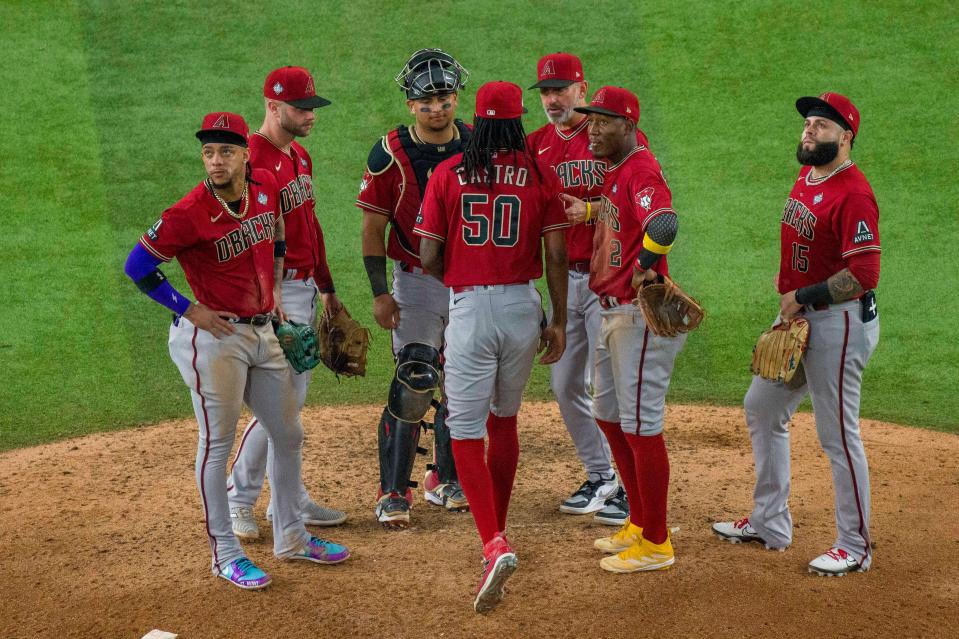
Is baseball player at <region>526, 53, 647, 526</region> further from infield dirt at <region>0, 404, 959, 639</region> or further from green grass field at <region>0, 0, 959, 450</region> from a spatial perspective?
green grass field at <region>0, 0, 959, 450</region>

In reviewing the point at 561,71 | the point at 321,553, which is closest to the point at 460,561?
the point at 321,553

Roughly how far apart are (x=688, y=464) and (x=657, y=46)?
622cm

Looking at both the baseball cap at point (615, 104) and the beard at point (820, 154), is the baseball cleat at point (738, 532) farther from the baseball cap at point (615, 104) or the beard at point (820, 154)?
the baseball cap at point (615, 104)

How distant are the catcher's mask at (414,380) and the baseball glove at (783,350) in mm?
1500

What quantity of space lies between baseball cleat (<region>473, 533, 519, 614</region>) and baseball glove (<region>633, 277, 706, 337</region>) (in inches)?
42.1

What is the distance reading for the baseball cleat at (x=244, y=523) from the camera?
206 inches

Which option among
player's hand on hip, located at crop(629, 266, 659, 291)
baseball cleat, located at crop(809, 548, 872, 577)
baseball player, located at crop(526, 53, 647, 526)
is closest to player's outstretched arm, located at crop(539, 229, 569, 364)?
player's hand on hip, located at crop(629, 266, 659, 291)

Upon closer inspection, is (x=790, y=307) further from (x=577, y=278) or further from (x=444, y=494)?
(x=444, y=494)

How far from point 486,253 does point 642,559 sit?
1.42 meters

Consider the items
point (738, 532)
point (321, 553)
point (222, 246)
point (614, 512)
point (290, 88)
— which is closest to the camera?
point (222, 246)

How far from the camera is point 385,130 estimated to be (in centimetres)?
1052

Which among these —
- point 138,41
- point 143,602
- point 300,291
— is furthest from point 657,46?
point 143,602

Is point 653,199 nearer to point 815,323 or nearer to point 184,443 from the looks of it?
point 815,323

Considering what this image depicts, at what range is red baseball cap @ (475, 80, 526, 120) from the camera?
4.46m
